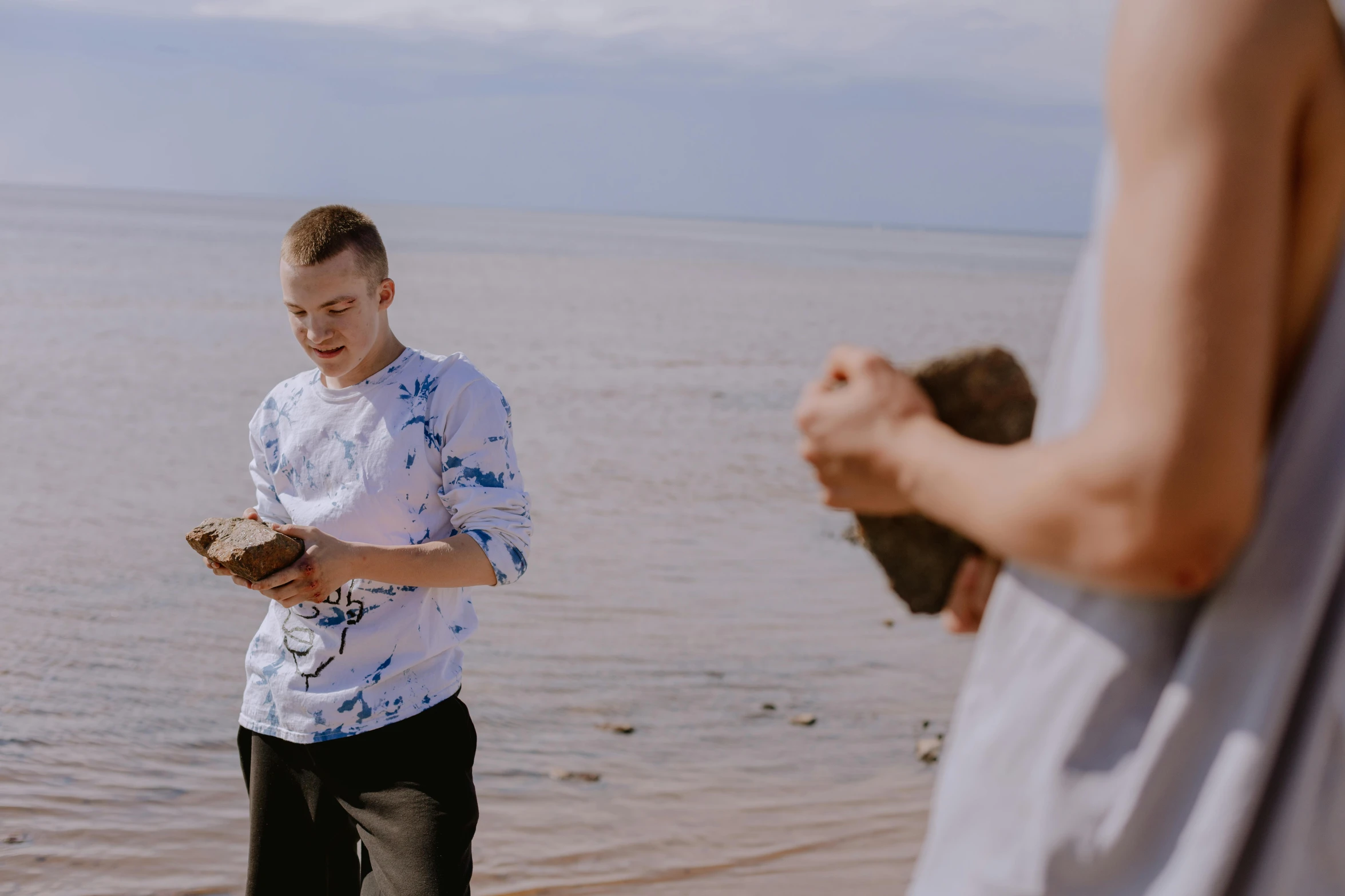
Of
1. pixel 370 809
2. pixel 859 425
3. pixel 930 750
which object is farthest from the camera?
pixel 930 750

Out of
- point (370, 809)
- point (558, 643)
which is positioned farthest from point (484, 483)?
point (558, 643)

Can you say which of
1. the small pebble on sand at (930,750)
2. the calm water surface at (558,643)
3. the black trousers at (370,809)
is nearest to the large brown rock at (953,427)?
the black trousers at (370,809)

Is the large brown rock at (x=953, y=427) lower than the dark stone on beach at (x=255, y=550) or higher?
higher

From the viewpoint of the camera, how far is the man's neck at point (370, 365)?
3.50 m

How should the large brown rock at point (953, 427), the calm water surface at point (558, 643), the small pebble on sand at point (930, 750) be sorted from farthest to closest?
1. the small pebble on sand at point (930, 750)
2. the calm water surface at point (558, 643)
3. the large brown rock at point (953, 427)

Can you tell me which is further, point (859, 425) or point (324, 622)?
point (324, 622)

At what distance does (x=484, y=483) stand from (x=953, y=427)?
1.99 m

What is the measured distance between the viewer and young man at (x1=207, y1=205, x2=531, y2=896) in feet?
10.5

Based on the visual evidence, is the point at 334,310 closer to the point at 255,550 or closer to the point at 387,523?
the point at 387,523

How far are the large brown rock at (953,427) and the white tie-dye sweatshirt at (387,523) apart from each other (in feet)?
5.93

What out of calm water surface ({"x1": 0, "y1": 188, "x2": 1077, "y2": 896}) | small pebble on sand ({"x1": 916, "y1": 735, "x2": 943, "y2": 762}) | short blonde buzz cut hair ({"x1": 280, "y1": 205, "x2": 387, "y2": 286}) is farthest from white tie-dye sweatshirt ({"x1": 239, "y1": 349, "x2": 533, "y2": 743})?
small pebble on sand ({"x1": 916, "y1": 735, "x2": 943, "y2": 762})

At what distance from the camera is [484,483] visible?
3367mm

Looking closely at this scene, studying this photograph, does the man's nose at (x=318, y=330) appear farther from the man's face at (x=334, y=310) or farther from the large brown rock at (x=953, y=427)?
the large brown rock at (x=953, y=427)

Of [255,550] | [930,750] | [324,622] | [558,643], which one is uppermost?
[255,550]
